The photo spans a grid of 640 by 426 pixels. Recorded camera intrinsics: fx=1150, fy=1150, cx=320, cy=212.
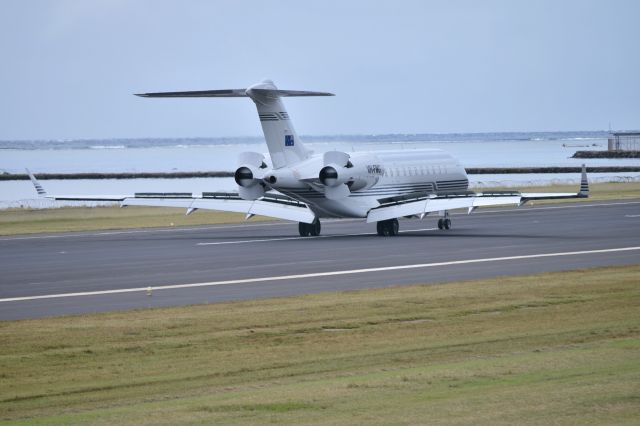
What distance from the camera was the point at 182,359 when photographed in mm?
16234

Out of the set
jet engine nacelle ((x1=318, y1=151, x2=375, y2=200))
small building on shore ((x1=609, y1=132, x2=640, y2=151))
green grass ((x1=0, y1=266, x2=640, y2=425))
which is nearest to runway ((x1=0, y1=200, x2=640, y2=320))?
jet engine nacelle ((x1=318, y1=151, x2=375, y2=200))

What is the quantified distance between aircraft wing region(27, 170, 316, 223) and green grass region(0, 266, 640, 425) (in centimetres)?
1568

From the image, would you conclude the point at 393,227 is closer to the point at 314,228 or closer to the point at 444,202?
the point at 444,202

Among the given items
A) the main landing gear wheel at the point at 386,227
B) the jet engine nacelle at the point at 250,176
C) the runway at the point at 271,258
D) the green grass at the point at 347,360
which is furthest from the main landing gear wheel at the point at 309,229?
the green grass at the point at 347,360

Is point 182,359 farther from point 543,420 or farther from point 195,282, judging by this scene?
point 195,282

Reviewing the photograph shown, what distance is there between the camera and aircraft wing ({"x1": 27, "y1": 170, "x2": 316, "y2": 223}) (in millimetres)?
39000

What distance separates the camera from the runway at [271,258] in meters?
24.4

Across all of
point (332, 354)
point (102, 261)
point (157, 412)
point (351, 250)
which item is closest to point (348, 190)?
point (351, 250)

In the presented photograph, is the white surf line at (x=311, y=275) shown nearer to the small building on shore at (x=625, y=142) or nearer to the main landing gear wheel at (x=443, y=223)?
the main landing gear wheel at (x=443, y=223)

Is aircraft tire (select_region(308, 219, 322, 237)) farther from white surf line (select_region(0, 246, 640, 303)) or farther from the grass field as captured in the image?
the grass field

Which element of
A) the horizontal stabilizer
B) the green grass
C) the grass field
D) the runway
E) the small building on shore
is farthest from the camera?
the small building on shore

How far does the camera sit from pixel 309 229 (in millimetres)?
39688

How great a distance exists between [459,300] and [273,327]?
14.3ft

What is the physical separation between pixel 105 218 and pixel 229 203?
613 inches
